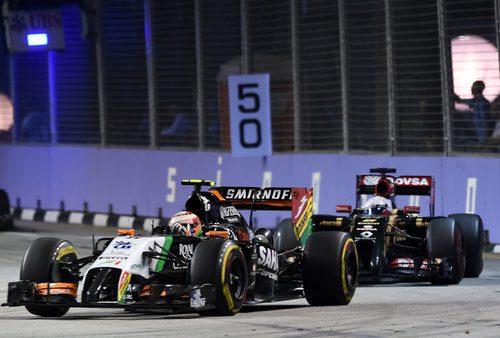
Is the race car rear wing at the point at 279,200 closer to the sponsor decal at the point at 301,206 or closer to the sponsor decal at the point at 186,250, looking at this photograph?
the sponsor decal at the point at 301,206

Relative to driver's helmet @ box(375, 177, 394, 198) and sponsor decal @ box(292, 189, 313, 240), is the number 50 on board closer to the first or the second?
driver's helmet @ box(375, 177, 394, 198)

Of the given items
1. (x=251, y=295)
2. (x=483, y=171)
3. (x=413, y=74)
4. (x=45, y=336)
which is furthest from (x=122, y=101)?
(x=45, y=336)

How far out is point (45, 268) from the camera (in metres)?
13.8

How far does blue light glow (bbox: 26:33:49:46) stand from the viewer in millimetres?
29250

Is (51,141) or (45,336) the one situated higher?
(51,141)

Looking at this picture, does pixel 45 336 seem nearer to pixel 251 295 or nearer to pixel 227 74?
pixel 251 295

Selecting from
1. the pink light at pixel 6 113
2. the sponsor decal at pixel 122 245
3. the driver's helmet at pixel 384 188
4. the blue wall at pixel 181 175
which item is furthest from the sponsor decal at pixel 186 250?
the pink light at pixel 6 113

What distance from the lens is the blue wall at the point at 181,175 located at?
21.5 m

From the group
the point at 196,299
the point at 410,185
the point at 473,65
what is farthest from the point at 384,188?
the point at 196,299

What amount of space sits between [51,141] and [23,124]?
3.37 feet

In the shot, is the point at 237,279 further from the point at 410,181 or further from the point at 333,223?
the point at 410,181

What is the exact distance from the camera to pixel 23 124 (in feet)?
99.3

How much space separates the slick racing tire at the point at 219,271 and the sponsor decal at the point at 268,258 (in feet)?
2.89

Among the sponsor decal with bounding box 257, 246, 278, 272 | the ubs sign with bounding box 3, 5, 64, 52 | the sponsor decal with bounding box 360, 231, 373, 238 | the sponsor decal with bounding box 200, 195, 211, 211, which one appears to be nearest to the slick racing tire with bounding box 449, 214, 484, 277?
the sponsor decal with bounding box 360, 231, 373, 238
